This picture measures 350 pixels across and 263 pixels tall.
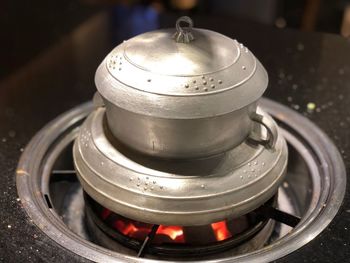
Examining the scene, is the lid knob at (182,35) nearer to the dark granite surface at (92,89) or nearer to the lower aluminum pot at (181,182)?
the lower aluminum pot at (181,182)

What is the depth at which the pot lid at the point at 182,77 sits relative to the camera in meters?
0.79

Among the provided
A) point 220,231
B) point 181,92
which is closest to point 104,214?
point 220,231

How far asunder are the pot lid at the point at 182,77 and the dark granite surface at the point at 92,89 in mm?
292

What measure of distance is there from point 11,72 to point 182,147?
2.57 ft

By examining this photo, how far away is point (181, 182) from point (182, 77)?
19 cm

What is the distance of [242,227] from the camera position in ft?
3.29

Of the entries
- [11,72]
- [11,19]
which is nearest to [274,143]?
[11,72]

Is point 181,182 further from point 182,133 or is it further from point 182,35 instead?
point 182,35

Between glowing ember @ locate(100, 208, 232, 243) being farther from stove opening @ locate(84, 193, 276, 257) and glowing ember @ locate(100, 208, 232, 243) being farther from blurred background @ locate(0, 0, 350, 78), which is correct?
blurred background @ locate(0, 0, 350, 78)

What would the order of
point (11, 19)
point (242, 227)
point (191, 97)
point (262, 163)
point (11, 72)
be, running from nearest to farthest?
point (191, 97), point (262, 163), point (242, 227), point (11, 72), point (11, 19)

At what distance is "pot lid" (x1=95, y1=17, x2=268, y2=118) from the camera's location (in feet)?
2.58

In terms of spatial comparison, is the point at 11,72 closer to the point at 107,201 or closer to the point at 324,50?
the point at 107,201

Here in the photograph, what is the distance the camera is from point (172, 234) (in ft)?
3.14

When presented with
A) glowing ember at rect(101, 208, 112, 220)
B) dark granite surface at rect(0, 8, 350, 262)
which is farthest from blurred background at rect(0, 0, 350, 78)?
glowing ember at rect(101, 208, 112, 220)
